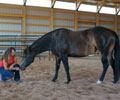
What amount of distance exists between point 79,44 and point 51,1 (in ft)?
37.0

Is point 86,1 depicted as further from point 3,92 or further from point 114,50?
point 3,92

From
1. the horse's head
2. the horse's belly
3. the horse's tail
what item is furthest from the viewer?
the horse's head

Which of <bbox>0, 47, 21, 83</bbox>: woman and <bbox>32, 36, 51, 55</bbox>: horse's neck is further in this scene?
<bbox>32, 36, 51, 55</bbox>: horse's neck

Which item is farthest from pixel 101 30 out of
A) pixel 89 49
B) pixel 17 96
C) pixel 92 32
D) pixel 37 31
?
pixel 37 31

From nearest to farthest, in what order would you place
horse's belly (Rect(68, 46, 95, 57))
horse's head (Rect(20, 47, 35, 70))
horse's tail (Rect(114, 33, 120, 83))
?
horse's tail (Rect(114, 33, 120, 83)) → horse's belly (Rect(68, 46, 95, 57)) → horse's head (Rect(20, 47, 35, 70))

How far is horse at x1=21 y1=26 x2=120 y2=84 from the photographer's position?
3463 millimetres

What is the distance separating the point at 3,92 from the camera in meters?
2.70

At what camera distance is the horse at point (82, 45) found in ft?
11.4

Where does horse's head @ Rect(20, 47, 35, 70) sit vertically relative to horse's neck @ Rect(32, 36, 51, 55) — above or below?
below

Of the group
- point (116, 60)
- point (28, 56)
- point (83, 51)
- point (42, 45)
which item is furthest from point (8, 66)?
point (116, 60)

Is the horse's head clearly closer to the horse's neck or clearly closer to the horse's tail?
the horse's neck

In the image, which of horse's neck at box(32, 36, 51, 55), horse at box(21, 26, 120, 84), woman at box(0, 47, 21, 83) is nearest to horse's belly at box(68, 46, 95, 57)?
horse at box(21, 26, 120, 84)

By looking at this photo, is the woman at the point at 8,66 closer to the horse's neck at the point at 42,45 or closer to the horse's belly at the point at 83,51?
the horse's neck at the point at 42,45

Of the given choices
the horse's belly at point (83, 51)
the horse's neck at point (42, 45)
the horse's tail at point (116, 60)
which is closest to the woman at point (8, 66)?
the horse's neck at point (42, 45)
